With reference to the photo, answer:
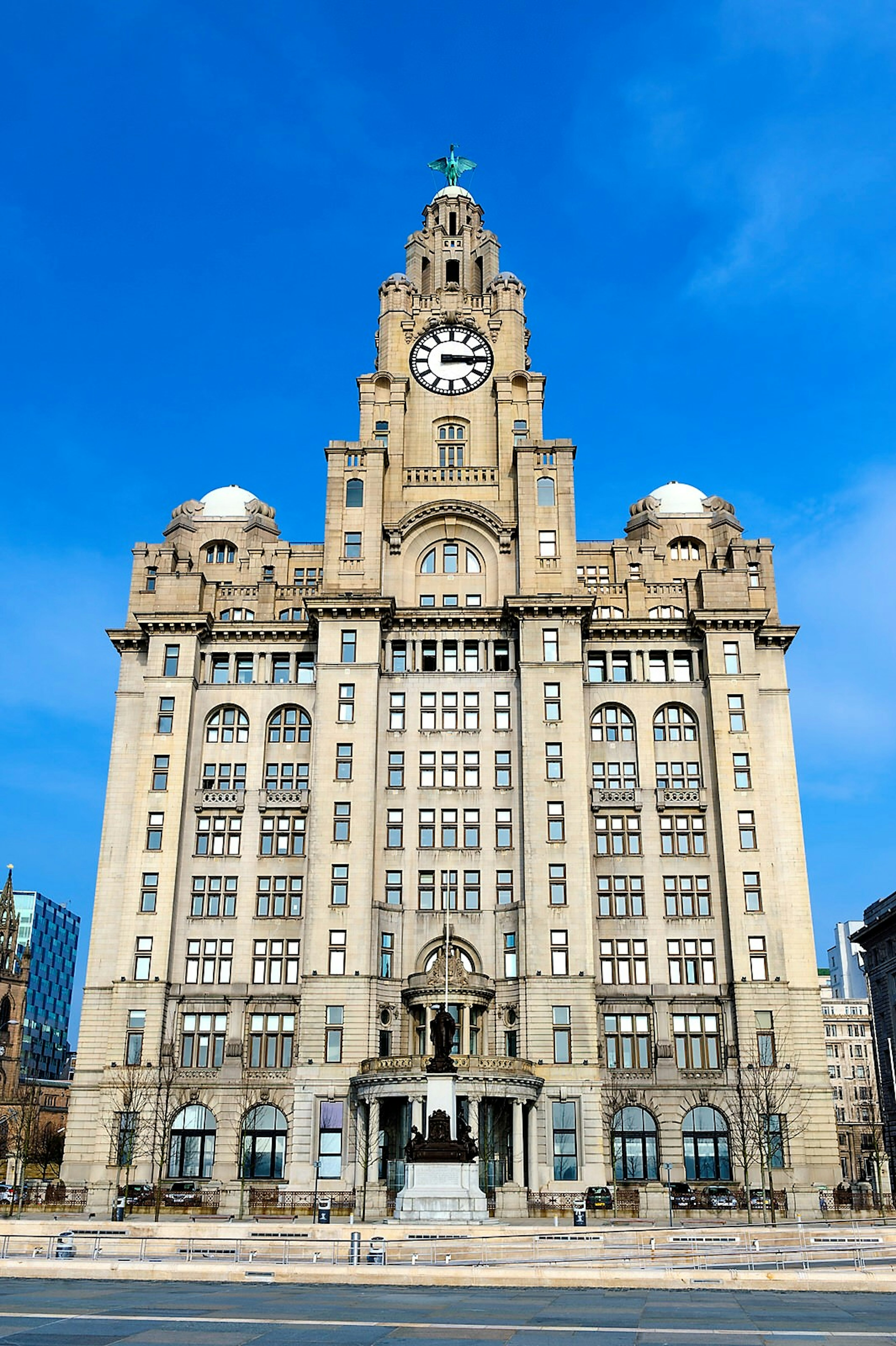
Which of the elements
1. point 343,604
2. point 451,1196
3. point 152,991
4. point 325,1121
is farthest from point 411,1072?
point 343,604

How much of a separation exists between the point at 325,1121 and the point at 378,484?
163ft

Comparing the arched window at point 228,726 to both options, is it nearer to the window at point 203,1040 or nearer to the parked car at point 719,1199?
the window at point 203,1040

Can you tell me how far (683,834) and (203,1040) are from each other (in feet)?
127

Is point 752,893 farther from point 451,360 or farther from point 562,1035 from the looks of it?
point 451,360

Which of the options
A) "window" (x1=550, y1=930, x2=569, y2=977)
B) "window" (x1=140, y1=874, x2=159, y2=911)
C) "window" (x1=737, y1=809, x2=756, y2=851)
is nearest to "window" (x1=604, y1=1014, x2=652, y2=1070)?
"window" (x1=550, y1=930, x2=569, y2=977)

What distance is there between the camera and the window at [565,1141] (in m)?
80.1

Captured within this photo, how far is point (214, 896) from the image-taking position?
299 feet

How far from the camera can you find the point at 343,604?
9431 cm

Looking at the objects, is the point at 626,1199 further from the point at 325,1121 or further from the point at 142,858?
the point at 142,858

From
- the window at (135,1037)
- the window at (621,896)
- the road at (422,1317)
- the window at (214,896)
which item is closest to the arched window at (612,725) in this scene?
the window at (621,896)

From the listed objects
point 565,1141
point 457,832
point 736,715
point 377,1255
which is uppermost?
point 736,715

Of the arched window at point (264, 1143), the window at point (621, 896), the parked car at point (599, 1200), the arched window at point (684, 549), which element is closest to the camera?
the parked car at point (599, 1200)

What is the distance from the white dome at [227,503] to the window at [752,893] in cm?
5300

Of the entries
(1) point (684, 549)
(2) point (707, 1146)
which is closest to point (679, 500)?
(1) point (684, 549)
